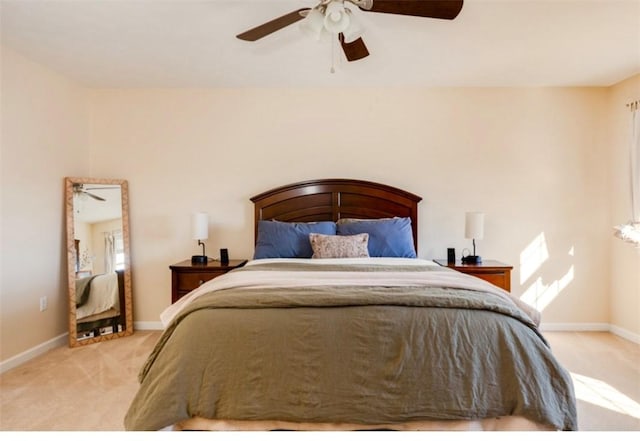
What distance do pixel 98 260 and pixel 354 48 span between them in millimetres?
3044

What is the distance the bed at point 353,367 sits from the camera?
144 centimetres

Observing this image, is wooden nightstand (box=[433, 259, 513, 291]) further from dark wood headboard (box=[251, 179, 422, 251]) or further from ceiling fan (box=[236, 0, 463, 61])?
ceiling fan (box=[236, 0, 463, 61])

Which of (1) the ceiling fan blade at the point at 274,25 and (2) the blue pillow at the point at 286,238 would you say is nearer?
(1) the ceiling fan blade at the point at 274,25

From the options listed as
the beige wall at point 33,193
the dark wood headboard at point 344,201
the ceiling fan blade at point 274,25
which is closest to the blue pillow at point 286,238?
the dark wood headboard at point 344,201

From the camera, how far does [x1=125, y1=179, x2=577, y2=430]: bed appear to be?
1.44 m

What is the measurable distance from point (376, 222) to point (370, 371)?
6.01 feet

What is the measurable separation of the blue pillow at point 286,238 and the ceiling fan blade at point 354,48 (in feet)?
4.78

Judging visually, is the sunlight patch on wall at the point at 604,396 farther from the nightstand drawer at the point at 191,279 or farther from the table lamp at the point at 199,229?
the table lamp at the point at 199,229

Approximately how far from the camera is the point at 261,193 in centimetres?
362

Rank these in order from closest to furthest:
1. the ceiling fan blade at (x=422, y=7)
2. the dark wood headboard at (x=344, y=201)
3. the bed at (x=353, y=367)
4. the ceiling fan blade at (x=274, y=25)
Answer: the bed at (x=353, y=367) → the ceiling fan blade at (x=422, y=7) → the ceiling fan blade at (x=274, y=25) → the dark wood headboard at (x=344, y=201)

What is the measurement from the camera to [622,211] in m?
3.37

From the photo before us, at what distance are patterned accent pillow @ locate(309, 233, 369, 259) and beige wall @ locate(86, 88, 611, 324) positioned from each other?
0.89m

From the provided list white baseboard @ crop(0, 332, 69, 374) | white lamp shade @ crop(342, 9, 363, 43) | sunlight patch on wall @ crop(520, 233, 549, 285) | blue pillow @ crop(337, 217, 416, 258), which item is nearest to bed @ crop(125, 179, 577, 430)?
blue pillow @ crop(337, 217, 416, 258)

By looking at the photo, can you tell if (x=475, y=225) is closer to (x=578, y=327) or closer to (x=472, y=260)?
(x=472, y=260)
